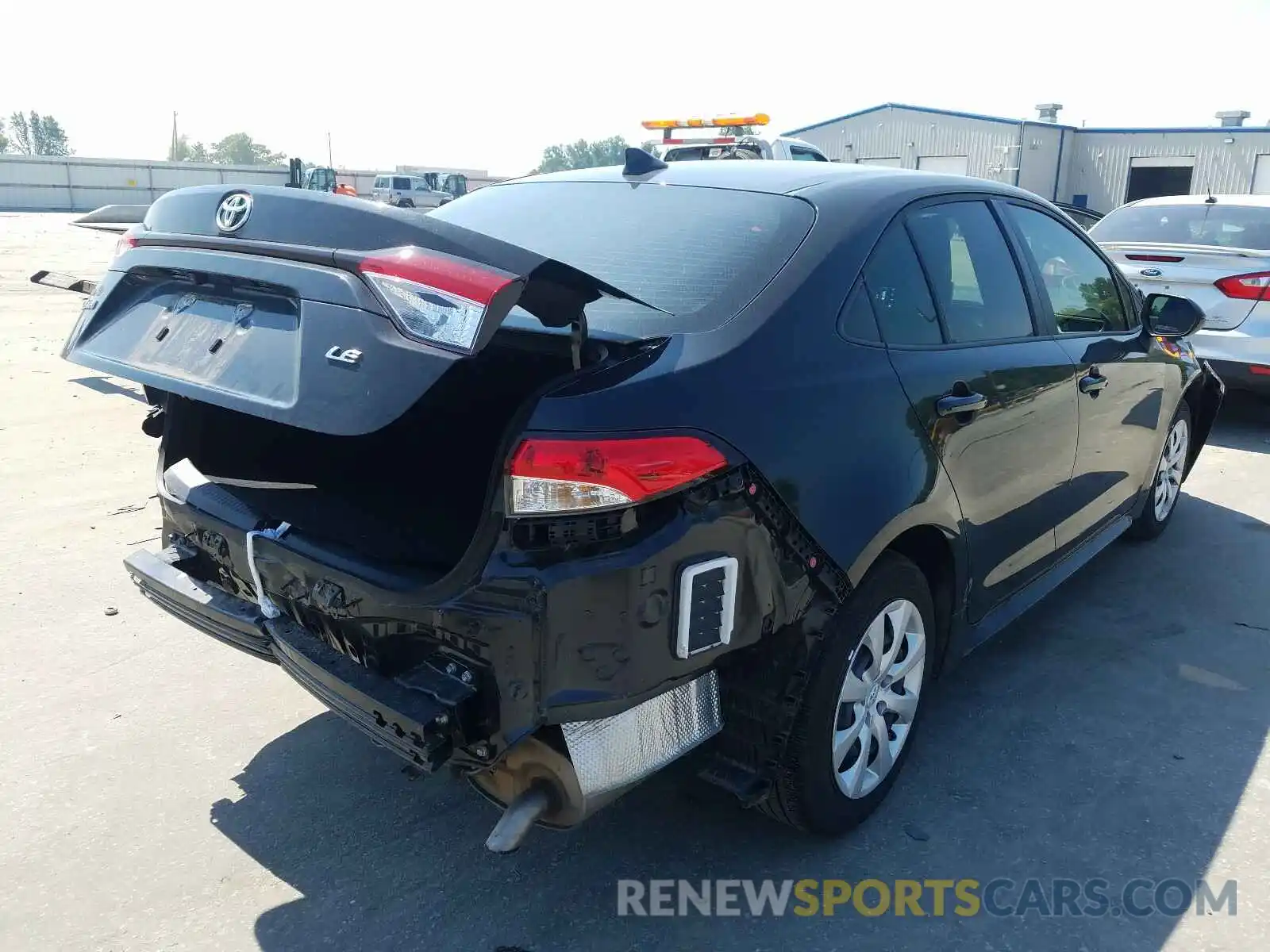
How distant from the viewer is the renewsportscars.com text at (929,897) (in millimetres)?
2553

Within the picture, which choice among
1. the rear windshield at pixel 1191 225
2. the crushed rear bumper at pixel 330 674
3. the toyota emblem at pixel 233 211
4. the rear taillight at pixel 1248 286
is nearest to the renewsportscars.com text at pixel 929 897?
the crushed rear bumper at pixel 330 674

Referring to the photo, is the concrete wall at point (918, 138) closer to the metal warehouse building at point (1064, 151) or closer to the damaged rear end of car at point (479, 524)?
the metal warehouse building at point (1064, 151)

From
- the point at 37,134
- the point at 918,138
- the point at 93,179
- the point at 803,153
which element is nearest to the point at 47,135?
the point at 37,134

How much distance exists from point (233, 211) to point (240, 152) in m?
135

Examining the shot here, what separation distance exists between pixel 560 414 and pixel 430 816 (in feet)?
4.80

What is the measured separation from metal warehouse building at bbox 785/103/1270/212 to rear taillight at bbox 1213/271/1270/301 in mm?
22707

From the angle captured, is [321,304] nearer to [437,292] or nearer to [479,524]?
[437,292]

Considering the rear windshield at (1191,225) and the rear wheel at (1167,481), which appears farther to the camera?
the rear windshield at (1191,225)

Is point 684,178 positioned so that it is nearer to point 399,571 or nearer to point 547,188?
point 547,188

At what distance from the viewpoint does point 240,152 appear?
402 ft

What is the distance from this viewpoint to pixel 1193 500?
600 centimetres

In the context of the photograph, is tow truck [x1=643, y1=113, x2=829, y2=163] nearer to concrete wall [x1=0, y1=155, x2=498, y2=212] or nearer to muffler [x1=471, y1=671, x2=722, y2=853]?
muffler [x1=471, y1=671, x2=722, y2=853]

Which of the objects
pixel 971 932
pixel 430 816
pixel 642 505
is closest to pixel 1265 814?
pixel 971 932

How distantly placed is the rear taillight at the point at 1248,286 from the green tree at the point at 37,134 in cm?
13847
